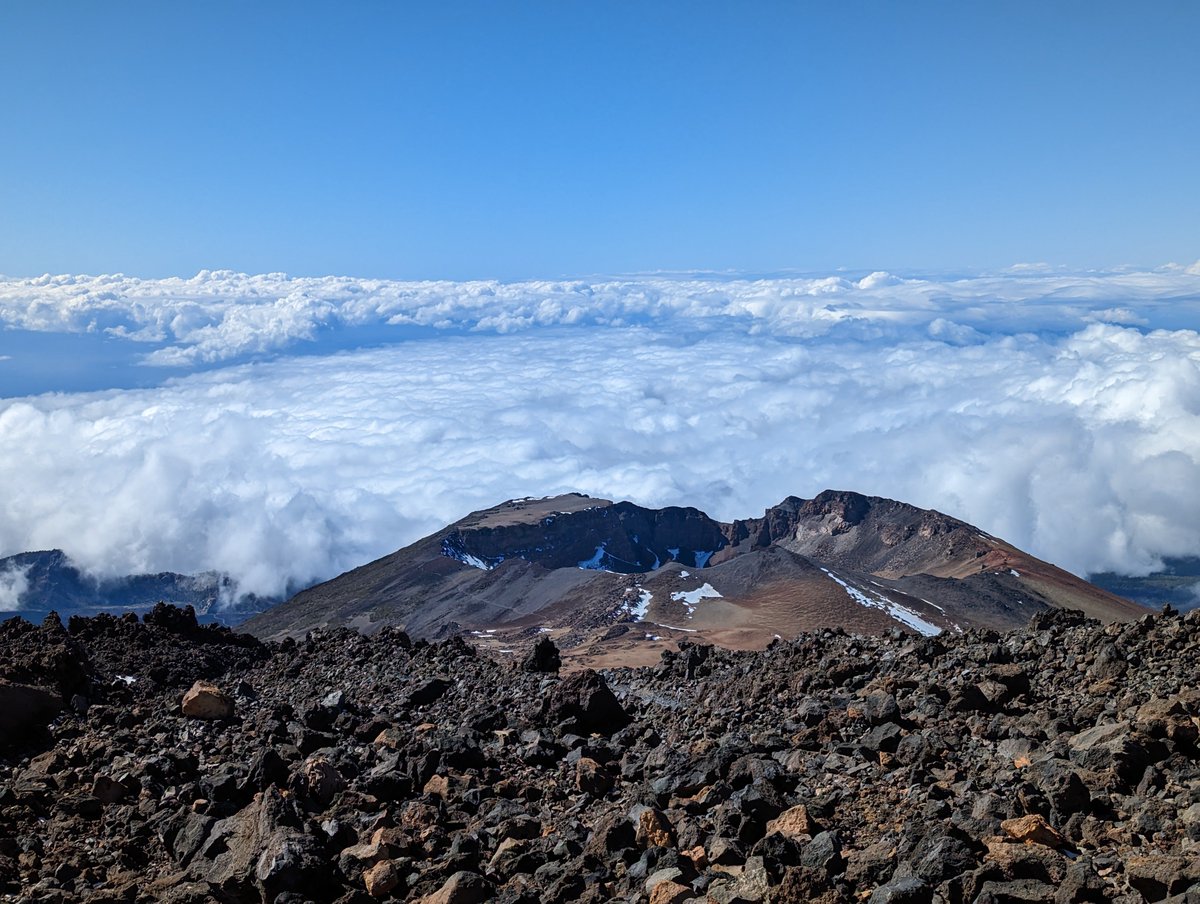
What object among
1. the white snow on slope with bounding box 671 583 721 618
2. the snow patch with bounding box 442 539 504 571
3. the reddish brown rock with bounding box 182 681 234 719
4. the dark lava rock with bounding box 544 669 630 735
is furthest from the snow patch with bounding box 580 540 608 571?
the dark lava rock with bounding box 544 669 630 735

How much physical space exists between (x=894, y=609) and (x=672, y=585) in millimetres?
15306

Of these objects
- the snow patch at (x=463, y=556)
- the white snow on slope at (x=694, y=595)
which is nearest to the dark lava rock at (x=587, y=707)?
the white snow on slope at (x=694, y=595)

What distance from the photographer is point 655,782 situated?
35.1 feet

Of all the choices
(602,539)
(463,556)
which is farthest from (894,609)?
(602,539)

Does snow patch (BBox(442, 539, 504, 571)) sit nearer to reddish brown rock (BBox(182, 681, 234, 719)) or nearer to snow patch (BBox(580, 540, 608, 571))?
snow patch (BBox(580, 540, 608, 571))

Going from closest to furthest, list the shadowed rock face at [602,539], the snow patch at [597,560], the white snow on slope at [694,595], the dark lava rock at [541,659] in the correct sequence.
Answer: the dark lava rock at [541,659]
the white snow on slope at [694,595]
the shadowed rock face at [602,539]
the snow patch at [597,560]

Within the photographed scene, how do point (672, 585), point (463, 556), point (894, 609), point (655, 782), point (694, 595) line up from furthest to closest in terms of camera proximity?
point (463, 556) < point (672, 585) < point (694, 595) < point (894, 609) < point (655, 782)

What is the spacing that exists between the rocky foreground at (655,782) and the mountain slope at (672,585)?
24.7 meters

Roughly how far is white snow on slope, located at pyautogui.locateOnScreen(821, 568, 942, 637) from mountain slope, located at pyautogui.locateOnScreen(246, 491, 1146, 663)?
0.17 m

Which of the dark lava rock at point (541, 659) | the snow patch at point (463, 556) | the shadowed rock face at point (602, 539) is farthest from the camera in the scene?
the shadowed rock face at point (602, 539)

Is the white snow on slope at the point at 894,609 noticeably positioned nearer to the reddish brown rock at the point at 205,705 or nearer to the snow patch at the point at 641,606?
the snow patch at the point at 641,606

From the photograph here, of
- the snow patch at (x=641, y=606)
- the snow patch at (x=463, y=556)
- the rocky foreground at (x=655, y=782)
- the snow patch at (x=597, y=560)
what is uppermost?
the rocky foreground at (x=655, y=782)

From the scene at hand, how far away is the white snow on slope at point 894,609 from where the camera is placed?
5309 cm

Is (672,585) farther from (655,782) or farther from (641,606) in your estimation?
(655,782)
